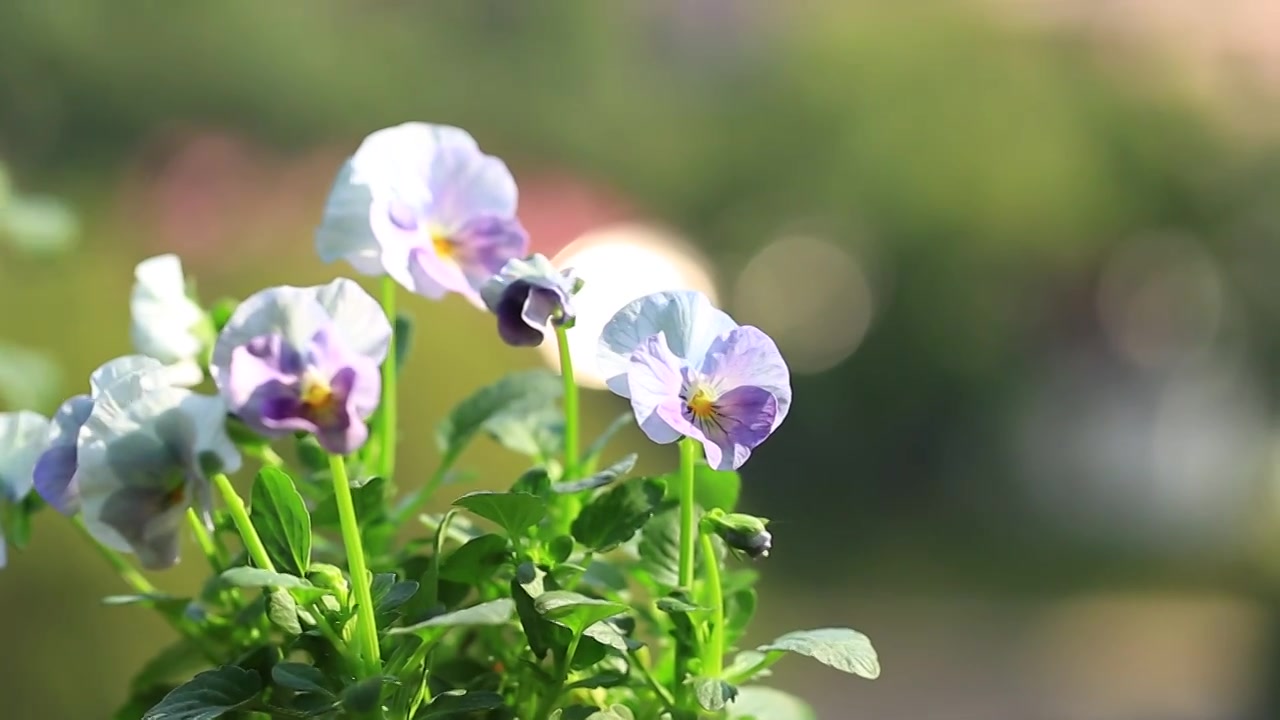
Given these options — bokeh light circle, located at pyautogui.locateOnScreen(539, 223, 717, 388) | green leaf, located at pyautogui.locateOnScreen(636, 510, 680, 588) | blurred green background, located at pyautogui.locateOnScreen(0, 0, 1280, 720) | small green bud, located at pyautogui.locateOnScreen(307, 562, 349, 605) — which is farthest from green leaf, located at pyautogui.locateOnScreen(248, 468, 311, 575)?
blurred green background, located at pyautogui.locateOnScreen(0, 0, 1280, 720)

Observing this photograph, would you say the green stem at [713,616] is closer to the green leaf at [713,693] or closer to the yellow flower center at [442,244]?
the green leaf at [713,693]

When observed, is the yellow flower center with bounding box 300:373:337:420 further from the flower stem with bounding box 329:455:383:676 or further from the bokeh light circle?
the bokeh light circle

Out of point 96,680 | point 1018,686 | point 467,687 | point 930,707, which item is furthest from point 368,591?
point 1018,686

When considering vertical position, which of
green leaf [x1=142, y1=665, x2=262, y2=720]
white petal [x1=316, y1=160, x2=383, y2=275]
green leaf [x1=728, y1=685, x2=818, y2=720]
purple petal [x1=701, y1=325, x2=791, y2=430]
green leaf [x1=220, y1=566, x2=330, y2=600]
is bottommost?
green leaf [x1=142, y1=665, x2=262, y2=720]

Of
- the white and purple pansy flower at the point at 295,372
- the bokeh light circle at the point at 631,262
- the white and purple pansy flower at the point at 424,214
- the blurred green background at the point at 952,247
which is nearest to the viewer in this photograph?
the white and purple pansy flower at the point at 295,372

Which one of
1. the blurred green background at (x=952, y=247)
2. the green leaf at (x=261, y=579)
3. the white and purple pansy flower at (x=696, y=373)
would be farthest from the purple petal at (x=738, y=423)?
Result: the blurred green background at (x=952, y=247)

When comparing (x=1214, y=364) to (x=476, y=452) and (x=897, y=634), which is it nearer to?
(x=897, y=634)
